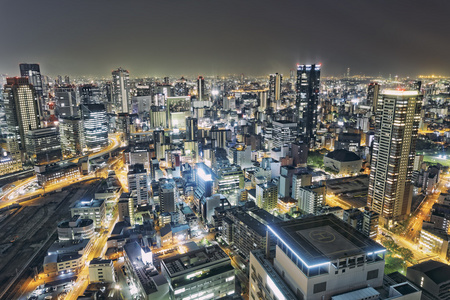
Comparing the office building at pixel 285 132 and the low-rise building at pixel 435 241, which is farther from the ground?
the office building at pixel 285 132

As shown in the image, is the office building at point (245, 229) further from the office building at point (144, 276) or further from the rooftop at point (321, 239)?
the rooftop at point (321, 239)

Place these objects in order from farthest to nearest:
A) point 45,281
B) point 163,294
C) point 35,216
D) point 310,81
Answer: point 310,81
point 35,216
point 45,281
point 163,294

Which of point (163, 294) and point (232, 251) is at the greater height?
point (163, 294)

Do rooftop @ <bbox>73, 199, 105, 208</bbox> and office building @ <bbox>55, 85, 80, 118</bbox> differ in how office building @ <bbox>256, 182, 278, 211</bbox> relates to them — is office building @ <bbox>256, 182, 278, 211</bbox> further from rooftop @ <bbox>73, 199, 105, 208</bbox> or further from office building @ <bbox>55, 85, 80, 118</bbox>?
office building @ <bbox>55, 85, 80, 118</bbox>

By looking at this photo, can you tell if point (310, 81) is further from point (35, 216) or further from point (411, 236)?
point (35, 216)

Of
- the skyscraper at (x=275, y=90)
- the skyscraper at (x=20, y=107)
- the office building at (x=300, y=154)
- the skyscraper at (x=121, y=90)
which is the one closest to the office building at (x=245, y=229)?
the office building at (x=300, y=154)

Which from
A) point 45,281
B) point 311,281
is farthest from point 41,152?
point 311,281
